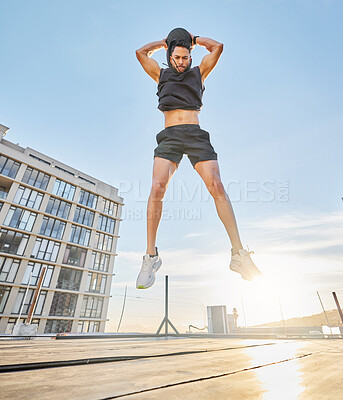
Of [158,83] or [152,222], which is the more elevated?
[158,83]

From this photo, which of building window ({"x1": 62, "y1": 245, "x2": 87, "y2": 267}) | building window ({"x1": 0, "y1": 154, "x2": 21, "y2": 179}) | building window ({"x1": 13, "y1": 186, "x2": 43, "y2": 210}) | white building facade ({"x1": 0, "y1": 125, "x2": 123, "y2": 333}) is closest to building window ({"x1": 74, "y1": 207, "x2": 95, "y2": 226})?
white building facade ({"x1": 0, "y1": 125, "x2": 123, "y2": 333})

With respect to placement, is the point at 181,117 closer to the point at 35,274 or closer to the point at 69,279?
the point at 35,274

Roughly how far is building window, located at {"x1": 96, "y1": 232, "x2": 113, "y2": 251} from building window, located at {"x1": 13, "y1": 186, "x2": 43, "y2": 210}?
5.26m

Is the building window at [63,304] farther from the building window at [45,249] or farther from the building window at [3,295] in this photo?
the building window at [3,295]

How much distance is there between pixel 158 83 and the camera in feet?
6.64

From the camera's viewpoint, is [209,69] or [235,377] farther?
[209,69]

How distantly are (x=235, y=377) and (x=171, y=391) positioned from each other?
0.21m

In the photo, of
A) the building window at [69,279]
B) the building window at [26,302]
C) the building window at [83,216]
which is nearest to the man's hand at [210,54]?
the building window at [26,302]

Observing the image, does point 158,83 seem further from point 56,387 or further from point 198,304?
point 198,304

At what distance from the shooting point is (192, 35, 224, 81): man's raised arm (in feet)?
6.26

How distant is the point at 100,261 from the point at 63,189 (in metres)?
6.56

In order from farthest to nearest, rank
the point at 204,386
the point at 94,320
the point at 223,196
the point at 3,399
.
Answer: the point at 94,320
the point at 223,196
the point at 204,386
the point at 3,399

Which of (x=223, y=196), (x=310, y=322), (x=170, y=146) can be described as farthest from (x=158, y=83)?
(x=310, y=322)

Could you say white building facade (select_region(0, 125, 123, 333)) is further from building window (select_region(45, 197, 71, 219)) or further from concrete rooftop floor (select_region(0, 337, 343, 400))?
concrete rooftop floor (select_region(0, 337, 343, 400))
